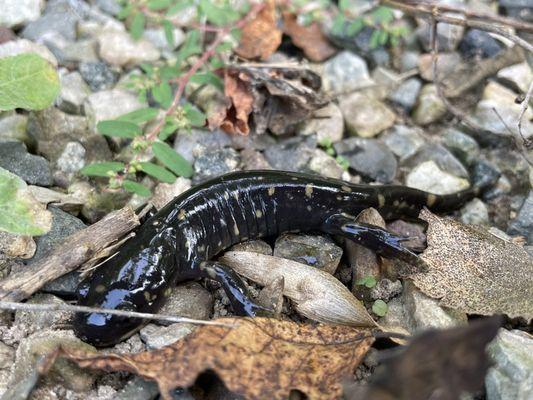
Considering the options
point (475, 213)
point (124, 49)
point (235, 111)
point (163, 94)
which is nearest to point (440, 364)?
point (475, 213)

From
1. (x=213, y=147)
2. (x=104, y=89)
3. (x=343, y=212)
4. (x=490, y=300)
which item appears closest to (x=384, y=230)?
(x=343, y=212)

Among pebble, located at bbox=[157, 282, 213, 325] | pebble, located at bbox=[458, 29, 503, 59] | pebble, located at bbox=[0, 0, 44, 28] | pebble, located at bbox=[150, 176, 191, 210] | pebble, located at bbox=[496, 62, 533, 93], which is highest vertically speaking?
pebble, located at bbox=[458, 29, 503, 59]

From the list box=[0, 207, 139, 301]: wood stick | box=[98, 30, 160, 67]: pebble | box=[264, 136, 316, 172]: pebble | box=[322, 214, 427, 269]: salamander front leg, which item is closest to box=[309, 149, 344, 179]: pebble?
box=[264, 136, 316, 172]: pebble

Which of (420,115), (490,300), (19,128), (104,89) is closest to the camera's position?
(490,300)

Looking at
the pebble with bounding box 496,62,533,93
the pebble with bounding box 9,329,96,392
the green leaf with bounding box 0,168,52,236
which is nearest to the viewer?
the pebble with bounding box 9,329,96,392

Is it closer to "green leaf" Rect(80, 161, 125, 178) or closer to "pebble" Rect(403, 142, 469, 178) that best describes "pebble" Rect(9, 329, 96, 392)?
"green leaf" Rect(80, 161, 125, 178)

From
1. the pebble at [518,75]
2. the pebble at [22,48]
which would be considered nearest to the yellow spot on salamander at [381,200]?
the pebble at [518,75]

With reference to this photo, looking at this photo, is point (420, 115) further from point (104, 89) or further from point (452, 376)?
point (452, 376)

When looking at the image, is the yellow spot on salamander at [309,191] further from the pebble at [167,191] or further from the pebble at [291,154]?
the pebble at [167,191]
